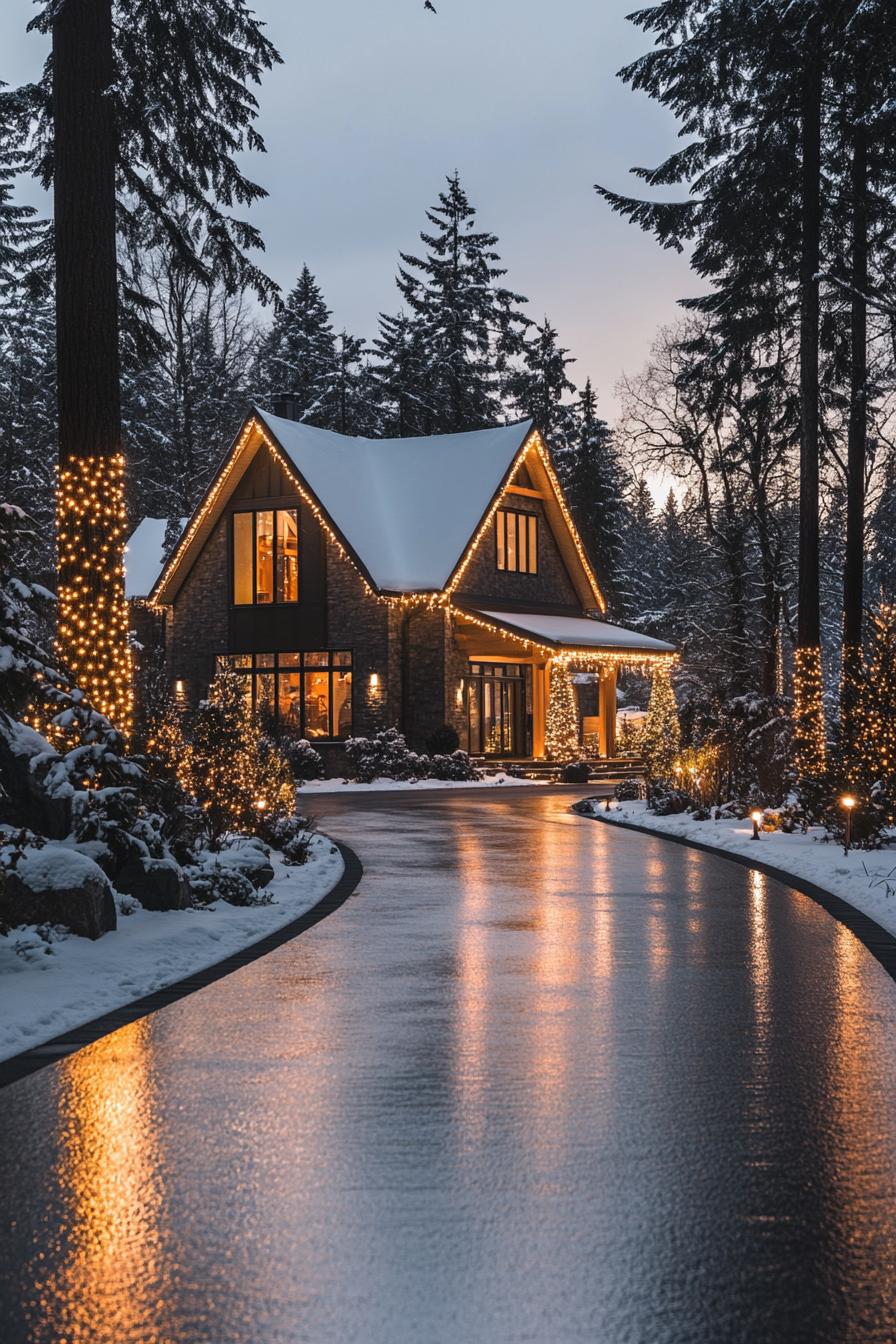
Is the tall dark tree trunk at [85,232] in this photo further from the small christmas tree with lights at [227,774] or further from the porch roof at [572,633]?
the porch roof at [572,633]

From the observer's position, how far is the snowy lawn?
13133 millimetres

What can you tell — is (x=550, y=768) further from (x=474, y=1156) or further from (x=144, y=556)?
(x=474, y=1156)

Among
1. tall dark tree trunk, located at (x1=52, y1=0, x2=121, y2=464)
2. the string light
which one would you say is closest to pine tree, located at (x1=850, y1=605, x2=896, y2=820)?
the string light

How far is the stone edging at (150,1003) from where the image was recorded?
712cm

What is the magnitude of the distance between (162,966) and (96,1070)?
284cm

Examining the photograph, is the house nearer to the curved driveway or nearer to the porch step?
the porch step

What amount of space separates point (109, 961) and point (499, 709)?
3263cm

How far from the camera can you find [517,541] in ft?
142

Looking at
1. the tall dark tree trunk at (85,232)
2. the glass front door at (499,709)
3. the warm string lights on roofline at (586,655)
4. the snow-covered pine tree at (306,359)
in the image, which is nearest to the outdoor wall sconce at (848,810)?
the tall dark tree trunk at (85,232)

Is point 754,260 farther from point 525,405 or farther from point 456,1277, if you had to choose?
point 525,405

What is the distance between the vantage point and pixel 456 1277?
4.20 meters

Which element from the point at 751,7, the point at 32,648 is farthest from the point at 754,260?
the point at 32,648

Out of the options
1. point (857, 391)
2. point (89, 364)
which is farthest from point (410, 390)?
point (89, 364)

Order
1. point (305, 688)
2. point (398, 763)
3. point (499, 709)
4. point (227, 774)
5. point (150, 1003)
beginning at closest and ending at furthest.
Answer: point (150, 1003) → point (227, 774) → point (398, 763) → point (305, 688) → point (499, 709)
